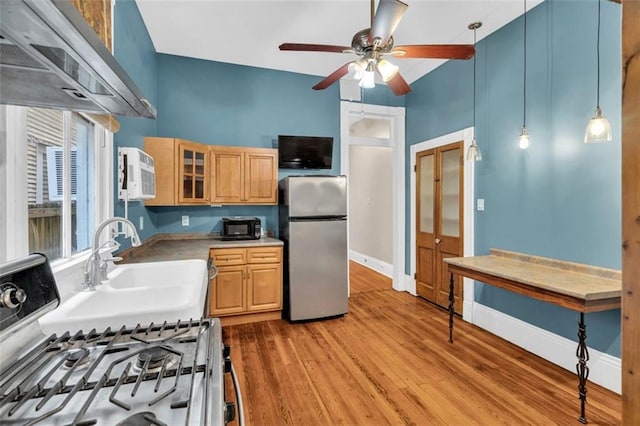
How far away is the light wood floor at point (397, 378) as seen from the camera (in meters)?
1.99

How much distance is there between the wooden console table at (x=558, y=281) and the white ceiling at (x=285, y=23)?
228cm

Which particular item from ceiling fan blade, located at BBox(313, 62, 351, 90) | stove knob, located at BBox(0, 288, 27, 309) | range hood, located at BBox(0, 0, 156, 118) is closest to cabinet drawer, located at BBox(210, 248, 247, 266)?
ceiling fan blade, located at BBox(313, 62, 351, 90)

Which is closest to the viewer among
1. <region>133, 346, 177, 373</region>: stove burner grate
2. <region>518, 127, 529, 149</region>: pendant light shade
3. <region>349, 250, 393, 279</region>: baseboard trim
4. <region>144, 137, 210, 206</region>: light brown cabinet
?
<region>133, 346, 177, 373</region>: stove burner grate

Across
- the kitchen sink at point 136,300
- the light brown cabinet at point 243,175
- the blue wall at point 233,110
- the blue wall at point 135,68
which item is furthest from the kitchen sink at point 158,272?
the blue wall at point 233,110

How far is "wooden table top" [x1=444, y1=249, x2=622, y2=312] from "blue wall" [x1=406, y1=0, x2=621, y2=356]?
0.08 meters

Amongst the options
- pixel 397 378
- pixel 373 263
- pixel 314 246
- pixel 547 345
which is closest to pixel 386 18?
pixel 314 246

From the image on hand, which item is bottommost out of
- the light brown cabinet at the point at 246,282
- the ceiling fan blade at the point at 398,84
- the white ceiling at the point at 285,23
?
the light brown cabinet at the point at 246,282

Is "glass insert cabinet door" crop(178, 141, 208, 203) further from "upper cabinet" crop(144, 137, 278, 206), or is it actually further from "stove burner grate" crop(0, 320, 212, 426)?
"stove burner grate" crop(0, 320, 212, 426)

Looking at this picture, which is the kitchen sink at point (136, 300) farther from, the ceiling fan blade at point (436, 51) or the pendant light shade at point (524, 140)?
the pendant light shade at point (524, 140)

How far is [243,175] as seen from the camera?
3.72m

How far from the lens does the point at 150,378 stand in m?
0.77

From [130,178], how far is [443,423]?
270 centimetres

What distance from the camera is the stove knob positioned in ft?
2.42

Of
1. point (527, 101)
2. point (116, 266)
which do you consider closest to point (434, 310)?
point (527, 101)
